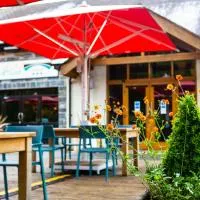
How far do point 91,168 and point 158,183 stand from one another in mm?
2820

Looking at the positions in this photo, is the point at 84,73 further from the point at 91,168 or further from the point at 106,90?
the point at 106,90

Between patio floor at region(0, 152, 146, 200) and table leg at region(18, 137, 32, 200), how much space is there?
4.01ft

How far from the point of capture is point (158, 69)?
13.2 meters

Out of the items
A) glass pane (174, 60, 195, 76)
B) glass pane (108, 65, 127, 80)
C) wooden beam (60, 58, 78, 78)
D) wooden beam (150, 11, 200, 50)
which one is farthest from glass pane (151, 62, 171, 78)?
wooden beam (60, 58, 78, 78)

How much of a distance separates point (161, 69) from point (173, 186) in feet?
31.8

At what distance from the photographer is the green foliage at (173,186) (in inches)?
142

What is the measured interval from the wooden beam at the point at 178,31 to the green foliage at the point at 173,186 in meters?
7.72

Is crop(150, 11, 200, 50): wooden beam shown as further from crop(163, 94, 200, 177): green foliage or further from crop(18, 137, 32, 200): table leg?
crop(18, 137, 32, 200): table leg

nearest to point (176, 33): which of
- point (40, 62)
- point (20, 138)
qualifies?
point (40, 62)

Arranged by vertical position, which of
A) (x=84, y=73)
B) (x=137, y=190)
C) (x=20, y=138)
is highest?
(x=84, y=73)

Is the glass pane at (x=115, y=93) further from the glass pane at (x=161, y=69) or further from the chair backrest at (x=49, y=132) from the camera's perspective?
the chair backrest at (x=49, y=132)

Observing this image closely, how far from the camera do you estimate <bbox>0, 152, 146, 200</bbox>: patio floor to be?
4641 millimetres

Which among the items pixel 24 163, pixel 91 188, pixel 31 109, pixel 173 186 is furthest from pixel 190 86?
pixel 24 163

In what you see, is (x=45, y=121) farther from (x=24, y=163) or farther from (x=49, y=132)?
(x=24, y=163)
